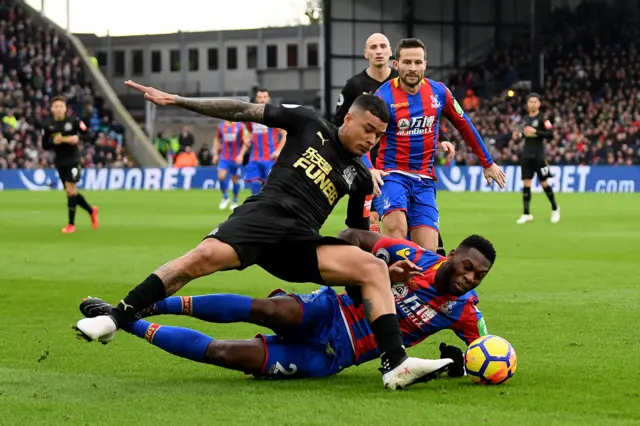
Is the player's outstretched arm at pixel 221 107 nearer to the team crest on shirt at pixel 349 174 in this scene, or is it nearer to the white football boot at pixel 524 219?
the team crest on shirt at pixel 349 174

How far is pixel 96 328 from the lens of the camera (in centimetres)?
679

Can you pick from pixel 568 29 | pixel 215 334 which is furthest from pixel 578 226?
pixel 568 29

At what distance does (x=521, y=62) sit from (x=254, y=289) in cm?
4378

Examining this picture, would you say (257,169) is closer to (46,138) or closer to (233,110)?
(46,138)

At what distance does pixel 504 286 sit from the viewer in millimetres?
12859

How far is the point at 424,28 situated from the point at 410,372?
4824 centimetres

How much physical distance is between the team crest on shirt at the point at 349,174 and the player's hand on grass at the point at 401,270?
2.25 feet

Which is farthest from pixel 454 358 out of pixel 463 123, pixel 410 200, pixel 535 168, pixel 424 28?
pixel 424 28

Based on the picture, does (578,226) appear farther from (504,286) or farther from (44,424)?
(44,424)

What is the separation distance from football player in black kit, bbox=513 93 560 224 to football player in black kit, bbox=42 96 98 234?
853 cm

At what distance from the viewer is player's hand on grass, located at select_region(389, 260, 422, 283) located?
725cm

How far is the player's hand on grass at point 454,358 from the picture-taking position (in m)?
7.41

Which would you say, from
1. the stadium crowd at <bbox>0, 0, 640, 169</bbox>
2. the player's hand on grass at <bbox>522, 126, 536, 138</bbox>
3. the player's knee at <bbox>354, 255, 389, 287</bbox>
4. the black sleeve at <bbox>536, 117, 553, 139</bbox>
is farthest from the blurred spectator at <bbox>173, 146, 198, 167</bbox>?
the player's knee at <bbox>354, 255, 389, 287</bbox>

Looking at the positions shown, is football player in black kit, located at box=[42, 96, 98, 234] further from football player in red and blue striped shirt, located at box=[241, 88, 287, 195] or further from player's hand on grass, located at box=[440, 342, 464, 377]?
player's hand on grass, located at box=[440, 342, 464, 377]
